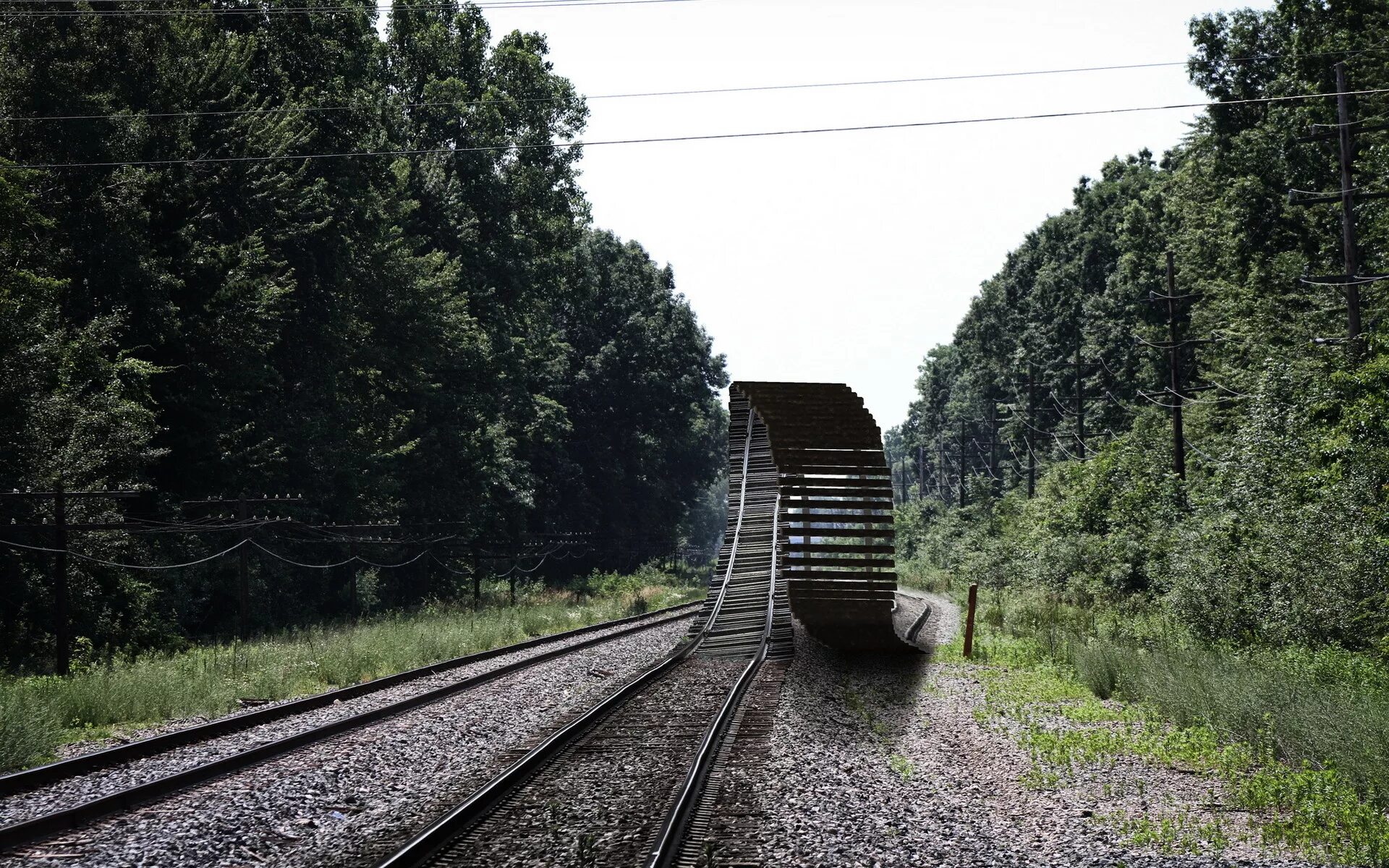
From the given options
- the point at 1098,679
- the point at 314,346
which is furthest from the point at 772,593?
the point at 314,346

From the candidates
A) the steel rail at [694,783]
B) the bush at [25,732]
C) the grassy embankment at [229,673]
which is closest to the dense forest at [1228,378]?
the steel rail at [694,783]

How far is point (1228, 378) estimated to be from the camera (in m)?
41.1

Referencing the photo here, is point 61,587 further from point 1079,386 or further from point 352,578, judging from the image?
point 1079,386

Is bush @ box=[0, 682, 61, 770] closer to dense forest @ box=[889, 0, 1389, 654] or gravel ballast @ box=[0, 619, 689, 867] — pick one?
gravel ballast @ box=[0, 619, 689, 867]

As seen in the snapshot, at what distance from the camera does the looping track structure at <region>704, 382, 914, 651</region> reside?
22.4 m

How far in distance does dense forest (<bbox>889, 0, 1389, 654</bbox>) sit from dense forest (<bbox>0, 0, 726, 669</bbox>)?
19.7 meters

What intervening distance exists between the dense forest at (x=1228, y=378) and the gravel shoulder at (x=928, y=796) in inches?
247

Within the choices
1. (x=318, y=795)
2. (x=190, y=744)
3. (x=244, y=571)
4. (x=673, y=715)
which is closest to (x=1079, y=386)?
(x=244, y=571)

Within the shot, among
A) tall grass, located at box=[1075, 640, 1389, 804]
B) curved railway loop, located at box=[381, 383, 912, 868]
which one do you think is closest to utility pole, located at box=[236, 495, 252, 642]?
curved railway loop, located at box=[381, 383, 912, 868]

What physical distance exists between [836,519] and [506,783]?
1411cm

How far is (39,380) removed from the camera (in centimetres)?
2216

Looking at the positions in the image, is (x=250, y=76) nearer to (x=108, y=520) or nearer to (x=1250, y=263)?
(x=108, y=520)

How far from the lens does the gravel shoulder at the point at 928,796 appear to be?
827cm

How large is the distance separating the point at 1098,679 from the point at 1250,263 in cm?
2928
